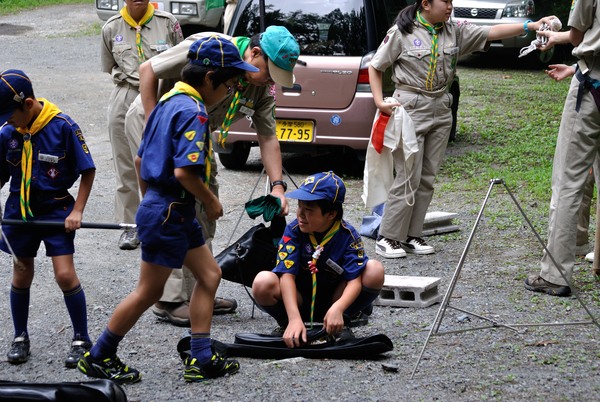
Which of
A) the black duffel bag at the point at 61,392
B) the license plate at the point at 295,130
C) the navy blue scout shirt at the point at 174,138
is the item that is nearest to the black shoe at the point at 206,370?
the navy blue scout shirt at the point at 174,138

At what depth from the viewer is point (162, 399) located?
181 inches

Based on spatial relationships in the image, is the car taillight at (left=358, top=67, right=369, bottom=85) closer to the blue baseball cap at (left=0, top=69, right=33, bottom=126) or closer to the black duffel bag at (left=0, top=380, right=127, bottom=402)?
the blue baseball cap at (left=0, top=69, right=33, bottom=126)

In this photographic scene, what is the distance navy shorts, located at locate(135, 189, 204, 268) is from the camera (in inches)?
181

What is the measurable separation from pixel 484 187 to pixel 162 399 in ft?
18.8

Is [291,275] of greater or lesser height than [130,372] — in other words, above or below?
above

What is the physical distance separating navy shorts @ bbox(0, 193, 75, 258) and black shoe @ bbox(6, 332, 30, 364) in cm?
48

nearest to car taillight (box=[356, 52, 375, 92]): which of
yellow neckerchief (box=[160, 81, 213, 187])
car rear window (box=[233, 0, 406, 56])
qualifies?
car rear window (box=[233, 0, 406, 56])

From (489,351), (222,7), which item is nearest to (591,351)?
(489,351)

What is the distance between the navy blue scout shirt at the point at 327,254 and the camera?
17.5ft

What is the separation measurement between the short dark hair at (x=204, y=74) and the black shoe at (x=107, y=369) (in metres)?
1.47

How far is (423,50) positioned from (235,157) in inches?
153

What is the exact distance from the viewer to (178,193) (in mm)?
4645

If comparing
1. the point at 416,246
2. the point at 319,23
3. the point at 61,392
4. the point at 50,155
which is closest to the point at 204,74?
the point at 50,155

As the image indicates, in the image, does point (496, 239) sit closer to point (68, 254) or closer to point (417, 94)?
point (417, 94)
